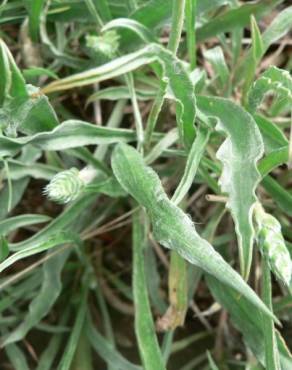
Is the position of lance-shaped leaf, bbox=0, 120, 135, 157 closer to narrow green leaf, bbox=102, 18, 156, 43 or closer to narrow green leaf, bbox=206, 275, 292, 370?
narrow green leaf, bbox=102, 18, 156, 43

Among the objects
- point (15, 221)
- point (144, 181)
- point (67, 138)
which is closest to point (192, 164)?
point (144, 181)

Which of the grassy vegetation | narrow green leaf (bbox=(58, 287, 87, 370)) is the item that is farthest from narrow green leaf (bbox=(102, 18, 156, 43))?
narrow green leaf (bbox=(58, 287, 87, 370))

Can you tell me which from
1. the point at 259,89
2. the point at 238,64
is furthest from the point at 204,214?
the point at 259,89

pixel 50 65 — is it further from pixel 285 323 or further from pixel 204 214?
pixel 285 323

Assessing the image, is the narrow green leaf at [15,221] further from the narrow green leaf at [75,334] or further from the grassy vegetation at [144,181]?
the narrow green leaf at [75,334]

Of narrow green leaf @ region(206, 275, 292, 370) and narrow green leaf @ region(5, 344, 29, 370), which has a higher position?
narrow green leaf @ region(206, 275, 292, 370)

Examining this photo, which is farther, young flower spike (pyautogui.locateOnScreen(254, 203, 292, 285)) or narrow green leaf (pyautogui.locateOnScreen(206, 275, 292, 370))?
narrow green leaf (pyautogui.locateOnScreen(206, 275, 292, 370))
